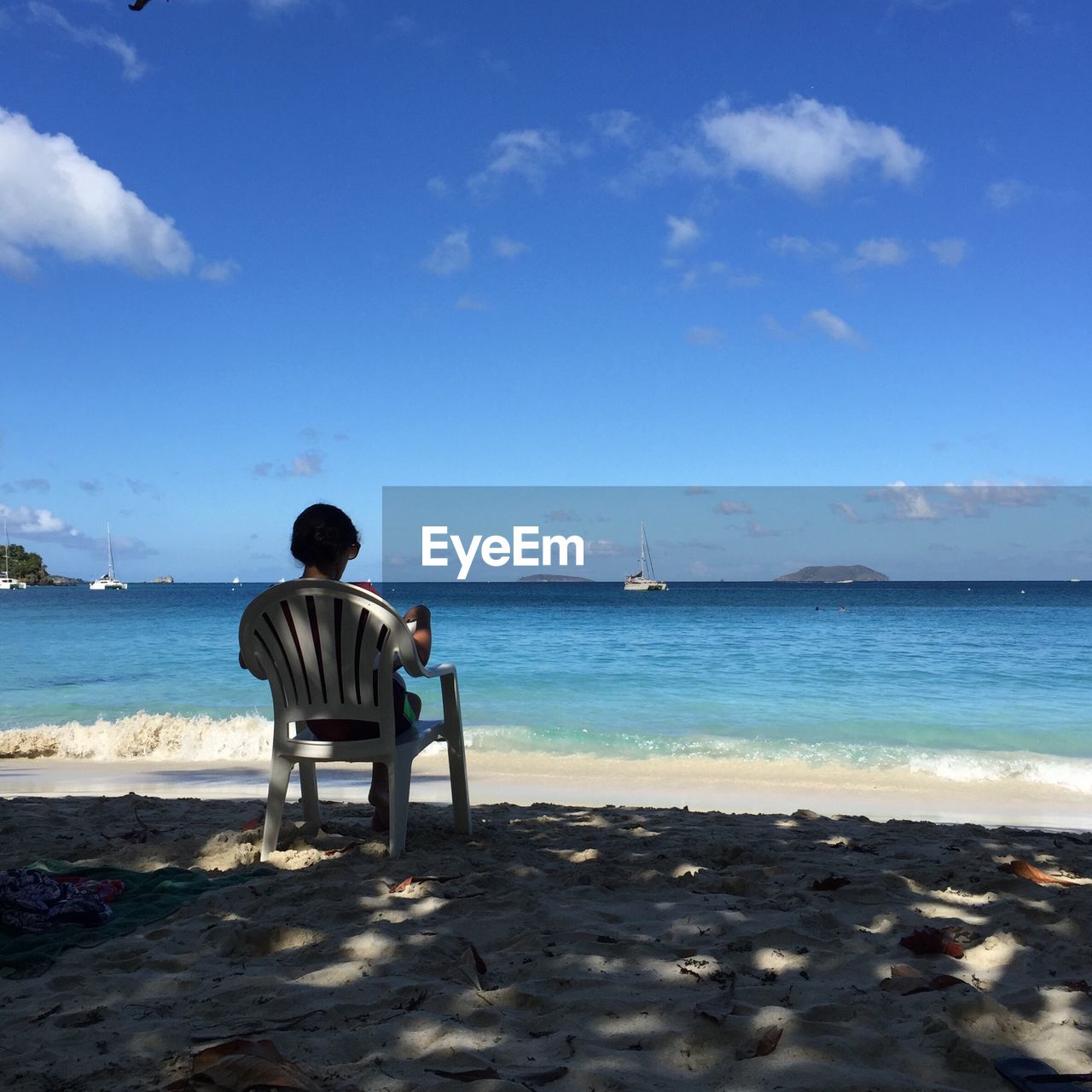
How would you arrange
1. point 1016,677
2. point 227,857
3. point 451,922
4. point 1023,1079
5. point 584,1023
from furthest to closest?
point 1016,677 < point 227,857 < point 451,922 < point 584,1023 < point 1023,1079

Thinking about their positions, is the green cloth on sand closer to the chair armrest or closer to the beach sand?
the beach sand

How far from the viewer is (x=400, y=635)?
3.44m

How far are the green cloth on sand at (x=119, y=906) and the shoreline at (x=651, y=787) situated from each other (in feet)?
7.48

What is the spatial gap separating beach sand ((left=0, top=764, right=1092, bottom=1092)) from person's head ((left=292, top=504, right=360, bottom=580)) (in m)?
1.19

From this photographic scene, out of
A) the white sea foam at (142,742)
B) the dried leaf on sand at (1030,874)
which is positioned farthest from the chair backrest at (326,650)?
the white sea foam at (142,742)

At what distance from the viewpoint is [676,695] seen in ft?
45.4

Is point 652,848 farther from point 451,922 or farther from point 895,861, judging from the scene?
point 451,922

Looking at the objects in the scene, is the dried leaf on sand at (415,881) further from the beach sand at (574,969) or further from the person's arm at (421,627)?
the person's arm at (421,627)

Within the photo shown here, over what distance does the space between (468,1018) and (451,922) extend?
0.74 metres

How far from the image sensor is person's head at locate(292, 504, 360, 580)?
381cm

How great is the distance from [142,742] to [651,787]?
545cm

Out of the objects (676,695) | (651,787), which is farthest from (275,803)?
(676,695)

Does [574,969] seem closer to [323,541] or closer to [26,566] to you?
[323,541]

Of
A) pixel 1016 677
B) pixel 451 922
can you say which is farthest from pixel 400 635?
pixel 1016 677
